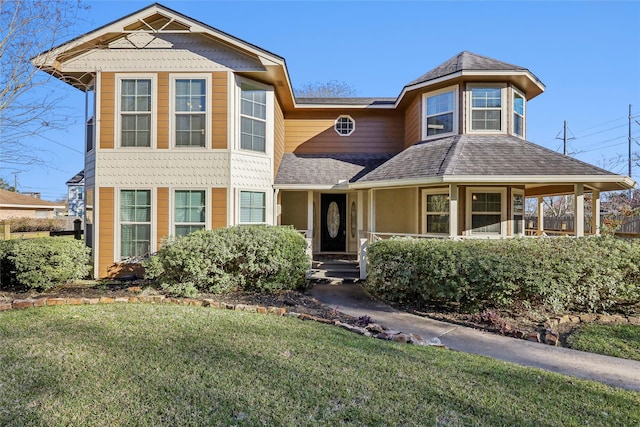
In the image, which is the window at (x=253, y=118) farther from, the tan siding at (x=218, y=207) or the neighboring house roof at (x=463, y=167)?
the tan siding at (x=218, y=207)

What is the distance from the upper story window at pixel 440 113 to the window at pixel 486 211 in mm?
2059

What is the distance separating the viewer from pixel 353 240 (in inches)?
472

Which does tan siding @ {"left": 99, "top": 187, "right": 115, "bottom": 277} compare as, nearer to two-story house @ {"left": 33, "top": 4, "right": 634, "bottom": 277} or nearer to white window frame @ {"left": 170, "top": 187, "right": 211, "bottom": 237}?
two-story house @ {"left": 33, "top": 4, "right": 634, "bottom": 277}

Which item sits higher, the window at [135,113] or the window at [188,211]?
the window at [135,113]

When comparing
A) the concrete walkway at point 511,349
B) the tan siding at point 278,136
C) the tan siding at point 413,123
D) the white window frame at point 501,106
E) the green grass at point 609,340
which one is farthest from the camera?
the tan siding at point 413,123

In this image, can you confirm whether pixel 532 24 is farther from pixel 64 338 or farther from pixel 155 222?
pixel 64 338

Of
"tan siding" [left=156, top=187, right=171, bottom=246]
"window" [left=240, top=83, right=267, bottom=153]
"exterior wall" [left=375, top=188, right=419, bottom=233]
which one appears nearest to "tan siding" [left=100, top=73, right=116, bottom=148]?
"tan siding" [left=156, top=187, right=171, bottom=246]

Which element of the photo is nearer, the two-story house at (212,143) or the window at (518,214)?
the two-story house at (212,143)

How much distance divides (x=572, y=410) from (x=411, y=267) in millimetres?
3801

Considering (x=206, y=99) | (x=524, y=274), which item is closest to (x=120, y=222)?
(x=206, y=99)

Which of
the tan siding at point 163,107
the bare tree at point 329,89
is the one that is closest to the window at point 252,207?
the tan siding at point 163,107

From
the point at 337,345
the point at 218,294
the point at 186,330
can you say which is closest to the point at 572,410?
the point at 337,345

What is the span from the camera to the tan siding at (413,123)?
35.8ft

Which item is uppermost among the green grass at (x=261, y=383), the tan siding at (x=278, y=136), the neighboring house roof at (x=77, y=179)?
the tan siding at (x=278, y=136)
